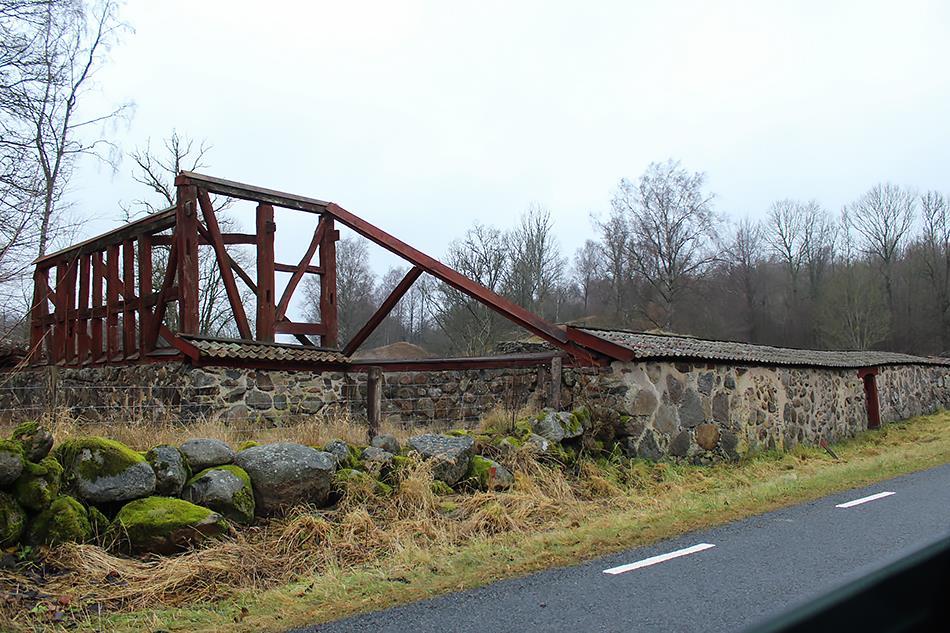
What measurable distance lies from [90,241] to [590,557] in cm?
1443

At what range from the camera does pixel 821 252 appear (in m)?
57.5

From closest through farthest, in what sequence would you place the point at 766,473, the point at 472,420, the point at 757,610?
the point at 757,610
the point at 766,473
the point at 472,420

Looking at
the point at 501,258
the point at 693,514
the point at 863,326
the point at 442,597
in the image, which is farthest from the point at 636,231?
the point at 442,597

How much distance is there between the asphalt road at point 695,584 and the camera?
478cm

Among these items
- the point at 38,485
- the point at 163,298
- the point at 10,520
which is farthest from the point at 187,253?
the point at 10,520

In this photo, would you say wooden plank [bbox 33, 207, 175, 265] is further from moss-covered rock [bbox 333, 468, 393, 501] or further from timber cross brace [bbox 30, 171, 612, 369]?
moss-covered rock [bbox 333, 468, 393, 501]

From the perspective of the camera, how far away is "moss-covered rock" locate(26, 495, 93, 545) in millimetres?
5879

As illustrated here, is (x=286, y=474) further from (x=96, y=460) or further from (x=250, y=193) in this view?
(x=250, y=193)

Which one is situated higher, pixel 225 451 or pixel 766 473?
pixel 225 451

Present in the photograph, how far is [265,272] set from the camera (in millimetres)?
15133

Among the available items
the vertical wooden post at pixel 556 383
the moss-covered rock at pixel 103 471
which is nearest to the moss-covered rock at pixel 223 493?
the moss-covered rock at pixel 103 471

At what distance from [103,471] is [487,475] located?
4.40 m

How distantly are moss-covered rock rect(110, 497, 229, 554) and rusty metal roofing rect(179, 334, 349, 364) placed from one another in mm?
6724

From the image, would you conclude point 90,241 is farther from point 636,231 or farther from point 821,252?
point 821,252
